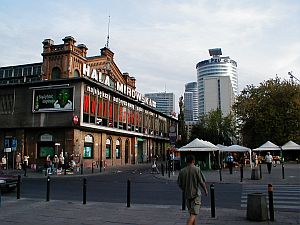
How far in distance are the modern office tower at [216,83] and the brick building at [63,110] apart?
61.2m

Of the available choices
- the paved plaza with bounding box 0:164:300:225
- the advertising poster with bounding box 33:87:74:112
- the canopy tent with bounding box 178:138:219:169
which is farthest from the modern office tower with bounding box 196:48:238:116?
the paved plaza with bounding box 0:164:300:225

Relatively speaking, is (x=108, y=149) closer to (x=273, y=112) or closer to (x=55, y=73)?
(x=55, y=73)

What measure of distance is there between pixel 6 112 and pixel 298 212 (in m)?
36.6

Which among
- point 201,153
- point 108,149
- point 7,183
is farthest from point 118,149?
point 7,183

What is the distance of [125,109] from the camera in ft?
164

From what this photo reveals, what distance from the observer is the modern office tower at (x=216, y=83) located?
128 metres

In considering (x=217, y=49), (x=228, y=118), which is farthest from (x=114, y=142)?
(x=217, y=49)

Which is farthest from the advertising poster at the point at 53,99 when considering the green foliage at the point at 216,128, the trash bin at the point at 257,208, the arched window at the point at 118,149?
the green foliage at the point at 216,128

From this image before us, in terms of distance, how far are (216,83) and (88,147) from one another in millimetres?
95714

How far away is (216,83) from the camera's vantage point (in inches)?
5079

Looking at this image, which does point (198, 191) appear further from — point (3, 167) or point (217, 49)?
point (217, 49)

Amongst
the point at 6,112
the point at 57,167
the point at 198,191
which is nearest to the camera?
the point at 198,191

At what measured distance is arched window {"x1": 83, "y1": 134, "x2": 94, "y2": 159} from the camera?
39.3 metres

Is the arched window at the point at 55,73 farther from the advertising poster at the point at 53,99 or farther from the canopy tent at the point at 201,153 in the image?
the canopy tent at the point at 201,153
